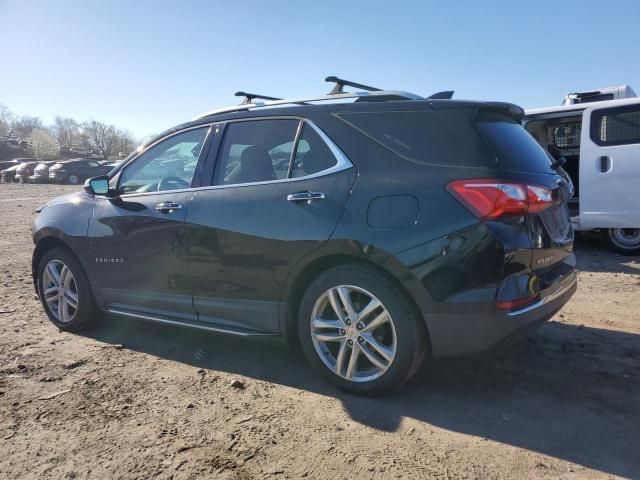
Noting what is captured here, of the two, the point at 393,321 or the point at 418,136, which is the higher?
the point at 418,136

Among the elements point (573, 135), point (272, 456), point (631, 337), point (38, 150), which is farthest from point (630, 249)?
point (38, 150)

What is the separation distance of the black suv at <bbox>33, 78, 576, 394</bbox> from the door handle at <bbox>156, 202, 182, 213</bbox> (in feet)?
0.04

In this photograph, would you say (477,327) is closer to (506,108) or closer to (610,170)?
(506,108)

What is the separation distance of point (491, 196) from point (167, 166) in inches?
98.5

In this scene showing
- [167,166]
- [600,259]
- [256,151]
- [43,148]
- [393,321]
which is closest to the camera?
[393,321]

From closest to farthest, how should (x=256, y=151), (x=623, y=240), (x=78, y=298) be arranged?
(x=256, y=151), (x=78, y=298), (x=623, y=240)

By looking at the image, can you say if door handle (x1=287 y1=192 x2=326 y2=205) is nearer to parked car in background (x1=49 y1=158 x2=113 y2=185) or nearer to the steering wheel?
the steering wheel

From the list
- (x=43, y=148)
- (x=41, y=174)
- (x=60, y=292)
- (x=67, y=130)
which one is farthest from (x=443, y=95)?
(x=67, y=130)

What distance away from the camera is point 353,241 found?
290 cm

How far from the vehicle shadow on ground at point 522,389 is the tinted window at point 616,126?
12.8 ft

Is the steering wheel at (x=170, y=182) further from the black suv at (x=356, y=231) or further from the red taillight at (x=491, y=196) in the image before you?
the red taillight at (x=491, y=196)

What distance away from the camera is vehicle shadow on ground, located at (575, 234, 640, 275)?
6551mm

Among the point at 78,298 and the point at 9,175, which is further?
the point at 9,175

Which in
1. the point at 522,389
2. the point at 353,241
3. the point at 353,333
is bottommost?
the point at 522,389
